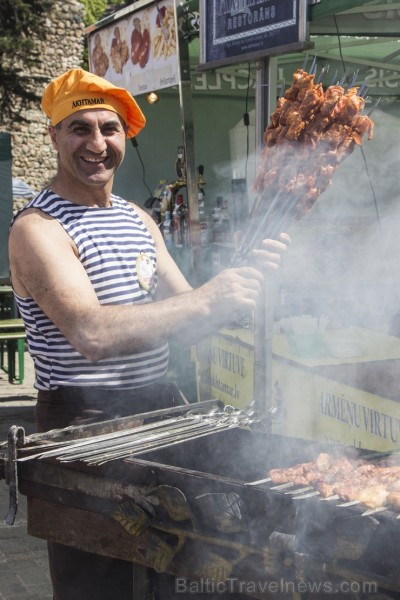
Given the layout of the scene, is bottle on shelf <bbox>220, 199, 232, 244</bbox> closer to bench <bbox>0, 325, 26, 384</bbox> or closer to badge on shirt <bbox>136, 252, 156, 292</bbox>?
bench <bbox>0, 325, 26, 384</bbox>

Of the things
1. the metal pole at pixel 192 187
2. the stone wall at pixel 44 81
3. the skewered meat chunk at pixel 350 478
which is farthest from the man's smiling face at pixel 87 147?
the stone wall at pixel 44 81

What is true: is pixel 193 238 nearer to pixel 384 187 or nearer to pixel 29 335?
pixel 384 187

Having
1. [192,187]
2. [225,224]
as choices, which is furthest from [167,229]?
[192,187]

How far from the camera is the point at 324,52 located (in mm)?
7234

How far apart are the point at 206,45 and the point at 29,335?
10.3 feet

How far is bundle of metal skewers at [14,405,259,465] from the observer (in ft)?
7.60

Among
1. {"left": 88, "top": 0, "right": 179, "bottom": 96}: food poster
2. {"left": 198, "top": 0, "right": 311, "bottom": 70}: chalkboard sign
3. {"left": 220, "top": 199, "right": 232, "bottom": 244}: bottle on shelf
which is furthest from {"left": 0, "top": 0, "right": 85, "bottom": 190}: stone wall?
{"left": 198, "top": 0, "right": 311, "bottom": 70}: chalkboard sign

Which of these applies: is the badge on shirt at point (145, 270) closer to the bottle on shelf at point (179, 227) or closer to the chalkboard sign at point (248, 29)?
the chalkboard sign at point (248, 29)

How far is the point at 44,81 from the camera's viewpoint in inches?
1168

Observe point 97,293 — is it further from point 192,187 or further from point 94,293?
point 192,187

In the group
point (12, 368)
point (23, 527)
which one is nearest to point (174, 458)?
point (23, 527)

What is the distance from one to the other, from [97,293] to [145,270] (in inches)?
9.1

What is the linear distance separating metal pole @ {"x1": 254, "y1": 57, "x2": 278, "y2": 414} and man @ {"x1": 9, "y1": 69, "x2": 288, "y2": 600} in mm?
1741

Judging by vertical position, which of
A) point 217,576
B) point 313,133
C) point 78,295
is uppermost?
point 313,133
